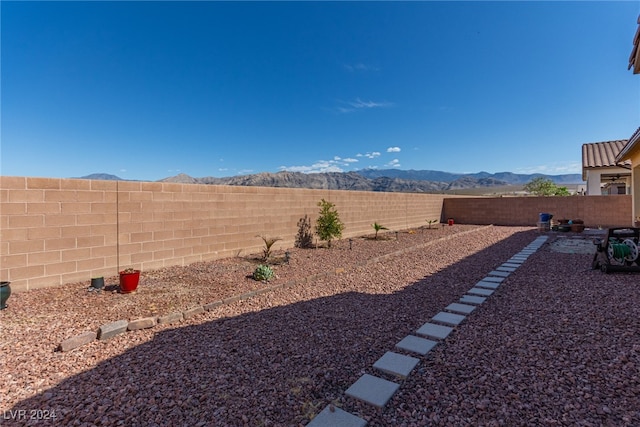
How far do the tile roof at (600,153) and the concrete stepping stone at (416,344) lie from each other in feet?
65.3

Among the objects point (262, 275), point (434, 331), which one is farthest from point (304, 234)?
point (434, 331)

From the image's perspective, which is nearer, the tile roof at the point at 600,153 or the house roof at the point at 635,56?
the house roof at the point at 635,56

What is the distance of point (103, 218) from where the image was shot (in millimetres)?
5402

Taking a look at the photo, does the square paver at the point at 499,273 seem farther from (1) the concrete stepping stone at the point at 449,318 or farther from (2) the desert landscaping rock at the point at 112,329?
(2) the desert landscaping rock at the point at 112,329

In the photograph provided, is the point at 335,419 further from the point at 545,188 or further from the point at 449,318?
the point at 545,188

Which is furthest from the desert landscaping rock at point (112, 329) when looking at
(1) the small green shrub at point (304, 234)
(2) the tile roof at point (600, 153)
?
(2) the tile roof at point (600, 153)

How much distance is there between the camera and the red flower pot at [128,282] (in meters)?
4.60

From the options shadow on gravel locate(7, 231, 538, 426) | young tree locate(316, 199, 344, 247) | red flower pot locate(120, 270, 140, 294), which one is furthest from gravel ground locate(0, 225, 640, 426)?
young tree locate(316, 199, 344, 247)

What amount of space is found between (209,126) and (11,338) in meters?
20.6

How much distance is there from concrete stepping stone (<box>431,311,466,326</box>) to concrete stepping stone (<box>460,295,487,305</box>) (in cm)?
65

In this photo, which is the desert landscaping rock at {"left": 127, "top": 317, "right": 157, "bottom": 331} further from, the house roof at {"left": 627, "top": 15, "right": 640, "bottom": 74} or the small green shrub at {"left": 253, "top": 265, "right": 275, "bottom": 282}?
the house roof at {"left": 627, "top": 15, "right": 640, "bottom": 74}

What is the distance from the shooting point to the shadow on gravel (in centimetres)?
207

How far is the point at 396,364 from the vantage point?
2688mm

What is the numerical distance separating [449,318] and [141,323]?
3859 mm
